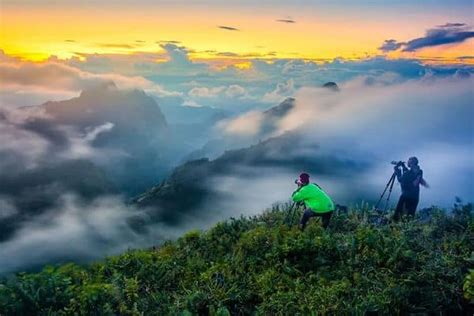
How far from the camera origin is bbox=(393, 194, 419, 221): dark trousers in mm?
16047

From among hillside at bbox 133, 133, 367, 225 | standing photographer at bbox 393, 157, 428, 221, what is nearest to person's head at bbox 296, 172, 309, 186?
standing photographer at bbox 393, 157, 428, 221

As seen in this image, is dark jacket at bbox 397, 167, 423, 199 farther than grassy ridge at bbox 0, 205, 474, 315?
Yes

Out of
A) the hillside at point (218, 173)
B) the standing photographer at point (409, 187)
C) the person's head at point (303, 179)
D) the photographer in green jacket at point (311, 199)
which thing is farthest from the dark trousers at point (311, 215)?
the hillside at point (218, 173)

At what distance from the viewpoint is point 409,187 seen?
16.0 metres

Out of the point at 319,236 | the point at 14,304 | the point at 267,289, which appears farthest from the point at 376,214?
the point at 14,304

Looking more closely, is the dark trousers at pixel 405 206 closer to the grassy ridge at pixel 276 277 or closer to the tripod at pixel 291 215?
the grassy ridge at pixel 276 277

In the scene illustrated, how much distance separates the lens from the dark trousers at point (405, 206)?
1605cm

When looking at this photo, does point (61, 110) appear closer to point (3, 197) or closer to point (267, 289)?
point (3, 197)

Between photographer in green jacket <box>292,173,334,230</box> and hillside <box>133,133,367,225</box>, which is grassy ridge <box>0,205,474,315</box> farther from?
hillside <box>133,133,367,225</box>

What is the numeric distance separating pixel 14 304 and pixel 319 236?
21.3 ft

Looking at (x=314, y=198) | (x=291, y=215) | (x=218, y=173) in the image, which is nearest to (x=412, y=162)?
(x=314, y=198)

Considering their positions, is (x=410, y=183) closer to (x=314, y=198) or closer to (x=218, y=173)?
(x=314, y=198)

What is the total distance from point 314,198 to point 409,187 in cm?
342

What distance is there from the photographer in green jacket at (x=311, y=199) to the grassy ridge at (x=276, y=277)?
34 centimetres
